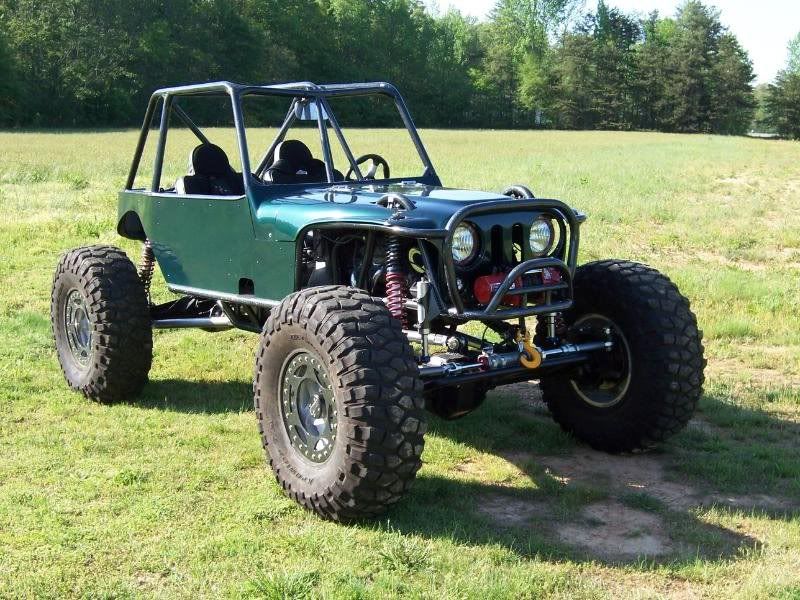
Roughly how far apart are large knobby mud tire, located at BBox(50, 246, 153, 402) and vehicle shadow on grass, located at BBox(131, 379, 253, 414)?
0.23 metres

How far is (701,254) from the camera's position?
A: 13.1 m

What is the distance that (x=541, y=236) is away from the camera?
536 cm

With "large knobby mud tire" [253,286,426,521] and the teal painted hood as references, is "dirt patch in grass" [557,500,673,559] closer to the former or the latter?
"large knobby mud tire" [253,286,426,521]

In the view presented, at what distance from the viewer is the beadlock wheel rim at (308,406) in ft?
15.9

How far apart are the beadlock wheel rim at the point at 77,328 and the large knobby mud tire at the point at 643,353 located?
3.49 meters

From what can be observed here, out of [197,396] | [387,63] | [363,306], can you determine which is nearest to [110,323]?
[197,396]

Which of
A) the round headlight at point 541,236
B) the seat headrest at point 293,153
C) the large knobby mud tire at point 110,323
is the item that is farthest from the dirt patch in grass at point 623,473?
the large knobby mud tire at point 110,323

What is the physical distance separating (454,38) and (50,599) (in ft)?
384

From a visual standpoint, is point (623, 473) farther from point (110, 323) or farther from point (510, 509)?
point (110, 323)

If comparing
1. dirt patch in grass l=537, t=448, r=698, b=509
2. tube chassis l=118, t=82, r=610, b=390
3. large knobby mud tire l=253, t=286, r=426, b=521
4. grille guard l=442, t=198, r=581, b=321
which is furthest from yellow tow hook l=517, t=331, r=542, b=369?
large knobby mud tire l=253, t=286, r=426, b=521

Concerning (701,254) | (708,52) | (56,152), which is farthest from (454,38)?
(701,254)

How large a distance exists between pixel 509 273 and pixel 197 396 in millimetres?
3245

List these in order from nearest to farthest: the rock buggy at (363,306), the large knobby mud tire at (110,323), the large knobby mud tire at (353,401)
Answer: the large knobby mud tire at (353,401) < the rock buggy at (363,306) < the large knobby mud tire at (110,323)

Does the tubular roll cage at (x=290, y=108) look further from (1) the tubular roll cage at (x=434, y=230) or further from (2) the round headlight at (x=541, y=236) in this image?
(2) the round headlight at (x=541, y=236)
